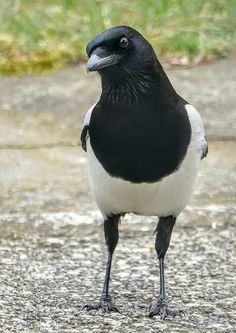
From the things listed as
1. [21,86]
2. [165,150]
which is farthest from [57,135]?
[165,150]

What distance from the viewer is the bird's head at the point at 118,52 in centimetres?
395

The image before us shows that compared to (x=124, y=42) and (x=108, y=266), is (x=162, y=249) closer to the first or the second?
(x=108, y=266)

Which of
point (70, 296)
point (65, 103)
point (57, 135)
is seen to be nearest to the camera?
point (70, 296)

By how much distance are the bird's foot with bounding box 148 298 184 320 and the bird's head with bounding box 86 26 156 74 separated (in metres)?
0.94

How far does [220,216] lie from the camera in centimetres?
564

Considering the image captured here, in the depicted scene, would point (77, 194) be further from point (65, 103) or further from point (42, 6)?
point (42, 6)

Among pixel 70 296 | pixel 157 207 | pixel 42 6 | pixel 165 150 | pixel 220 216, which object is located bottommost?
pixel 42 6

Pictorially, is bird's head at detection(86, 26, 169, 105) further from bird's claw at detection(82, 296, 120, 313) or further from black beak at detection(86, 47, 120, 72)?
bird's claw at detection(82, 296, 120, 313)

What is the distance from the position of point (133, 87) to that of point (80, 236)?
4.95ft

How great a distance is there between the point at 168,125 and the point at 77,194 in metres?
2.04

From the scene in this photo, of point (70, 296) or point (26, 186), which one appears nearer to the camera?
point (70, 296)

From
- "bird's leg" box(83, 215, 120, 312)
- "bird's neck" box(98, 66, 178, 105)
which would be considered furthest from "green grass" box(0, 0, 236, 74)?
"bird's neck" box(98, 66, 178, 105)

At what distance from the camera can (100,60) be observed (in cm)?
393

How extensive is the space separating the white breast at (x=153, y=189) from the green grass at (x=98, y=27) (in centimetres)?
443
